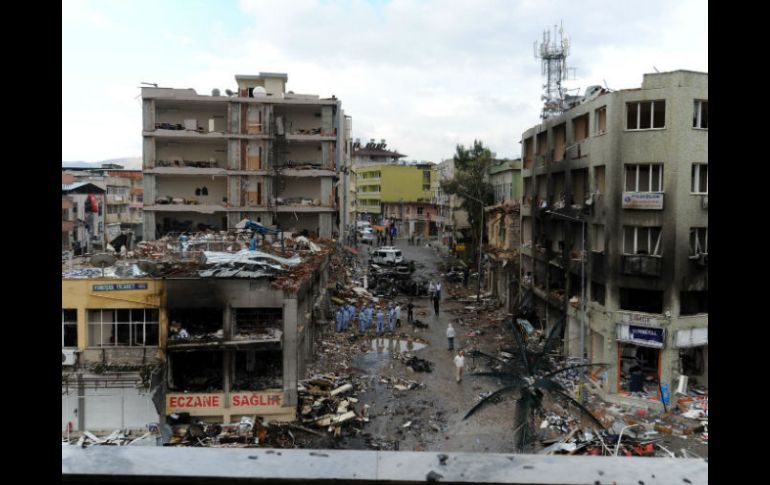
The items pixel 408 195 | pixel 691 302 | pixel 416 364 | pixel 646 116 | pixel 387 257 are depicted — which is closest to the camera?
pixel 691 302

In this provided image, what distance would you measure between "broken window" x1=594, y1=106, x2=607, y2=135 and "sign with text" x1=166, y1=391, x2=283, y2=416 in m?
11.7

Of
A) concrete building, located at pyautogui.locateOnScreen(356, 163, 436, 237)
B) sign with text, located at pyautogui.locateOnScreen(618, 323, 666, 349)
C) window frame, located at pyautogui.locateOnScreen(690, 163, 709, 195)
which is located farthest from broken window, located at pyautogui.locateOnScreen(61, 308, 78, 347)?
concrete building, located at pyautogui.locateOnScreen(356, 163, 436, 237)

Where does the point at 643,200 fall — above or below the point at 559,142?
below

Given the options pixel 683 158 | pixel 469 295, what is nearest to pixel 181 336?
pixel 683 158

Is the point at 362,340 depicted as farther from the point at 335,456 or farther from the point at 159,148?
the point at 335,456

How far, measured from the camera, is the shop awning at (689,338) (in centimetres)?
1622

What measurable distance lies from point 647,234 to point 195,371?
40.8ft

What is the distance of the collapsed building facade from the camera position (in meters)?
14.5

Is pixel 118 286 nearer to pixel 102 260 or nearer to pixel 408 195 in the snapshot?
pixel 102 260

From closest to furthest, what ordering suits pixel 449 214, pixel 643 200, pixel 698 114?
pixel 698 114 → pixel 643 200 → pixel 449 214

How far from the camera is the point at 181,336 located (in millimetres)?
14883

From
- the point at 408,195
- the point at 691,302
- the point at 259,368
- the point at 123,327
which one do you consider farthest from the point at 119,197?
the point at 691,302

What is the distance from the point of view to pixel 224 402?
49.7 feet
